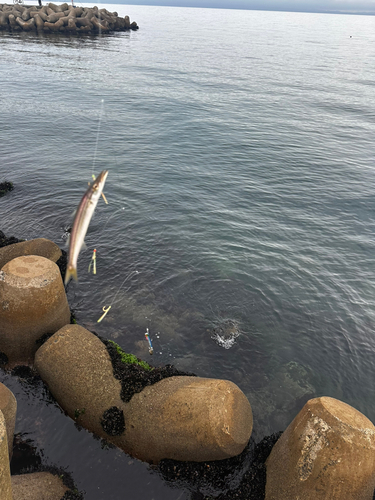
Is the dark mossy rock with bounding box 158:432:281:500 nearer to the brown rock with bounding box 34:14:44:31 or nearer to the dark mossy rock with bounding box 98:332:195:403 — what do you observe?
the dark mossy rock with bounding box 98:332:195:403

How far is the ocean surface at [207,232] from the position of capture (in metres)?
12.6

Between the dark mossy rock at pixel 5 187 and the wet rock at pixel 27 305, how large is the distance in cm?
1410

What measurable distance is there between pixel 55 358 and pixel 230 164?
24520 mm

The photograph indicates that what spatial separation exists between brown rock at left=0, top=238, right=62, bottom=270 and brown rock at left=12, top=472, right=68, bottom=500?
780 centimetres

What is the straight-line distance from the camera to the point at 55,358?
10594mm

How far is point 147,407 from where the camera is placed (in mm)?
9625

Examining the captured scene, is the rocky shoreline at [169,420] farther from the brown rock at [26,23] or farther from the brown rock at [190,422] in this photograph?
the brown rock at [26,23]

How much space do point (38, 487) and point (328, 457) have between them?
6.64 metres

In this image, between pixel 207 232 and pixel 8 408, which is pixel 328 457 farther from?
pixel 207 232

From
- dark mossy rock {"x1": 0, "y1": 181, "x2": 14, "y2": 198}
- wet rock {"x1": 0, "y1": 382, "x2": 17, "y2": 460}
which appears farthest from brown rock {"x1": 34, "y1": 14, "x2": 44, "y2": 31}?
wet rock {"x1": 0, "y1": 382, "x2": 17, "y2": 460}

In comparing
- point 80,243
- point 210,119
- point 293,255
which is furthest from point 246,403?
point 210,119

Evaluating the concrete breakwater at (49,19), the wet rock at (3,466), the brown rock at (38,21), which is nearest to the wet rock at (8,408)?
the wet rock at (3,466)

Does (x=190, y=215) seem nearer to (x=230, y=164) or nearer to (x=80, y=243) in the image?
(x=230, y=164)

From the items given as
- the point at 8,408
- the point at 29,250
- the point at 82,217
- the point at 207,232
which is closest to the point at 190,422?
the point at 8,408
